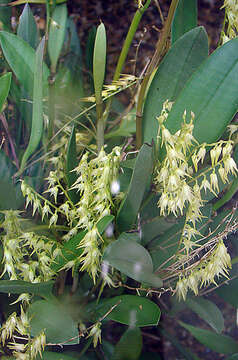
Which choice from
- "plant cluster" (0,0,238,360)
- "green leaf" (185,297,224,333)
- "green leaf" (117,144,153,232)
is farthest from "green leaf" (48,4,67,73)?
"green leaf" (185,297,224,333)

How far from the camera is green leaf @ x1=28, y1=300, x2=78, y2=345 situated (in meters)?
0.39

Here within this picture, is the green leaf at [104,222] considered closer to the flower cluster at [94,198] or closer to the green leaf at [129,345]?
the flower cluster at [94,198]

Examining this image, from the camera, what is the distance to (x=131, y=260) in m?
0.39

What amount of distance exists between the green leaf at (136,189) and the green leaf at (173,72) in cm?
7

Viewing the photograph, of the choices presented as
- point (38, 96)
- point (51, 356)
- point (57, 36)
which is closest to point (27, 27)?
point (57, 36)

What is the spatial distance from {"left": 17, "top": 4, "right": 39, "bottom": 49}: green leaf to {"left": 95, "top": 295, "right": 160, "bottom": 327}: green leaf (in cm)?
34

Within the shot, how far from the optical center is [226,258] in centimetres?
38

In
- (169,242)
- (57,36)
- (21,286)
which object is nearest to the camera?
(21,286)

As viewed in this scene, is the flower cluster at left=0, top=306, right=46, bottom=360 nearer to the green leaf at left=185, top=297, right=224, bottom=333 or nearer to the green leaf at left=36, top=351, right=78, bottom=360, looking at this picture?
the green leaf at left=36, top=351, right=78, bottom=360

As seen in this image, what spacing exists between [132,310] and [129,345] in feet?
0.29

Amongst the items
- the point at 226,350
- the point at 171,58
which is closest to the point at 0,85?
the point at 171,58

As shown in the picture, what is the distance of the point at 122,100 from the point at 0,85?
0.27 meters

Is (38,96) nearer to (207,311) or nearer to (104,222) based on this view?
(104,222)

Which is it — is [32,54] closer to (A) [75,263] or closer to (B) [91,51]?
(B) [91,51]
